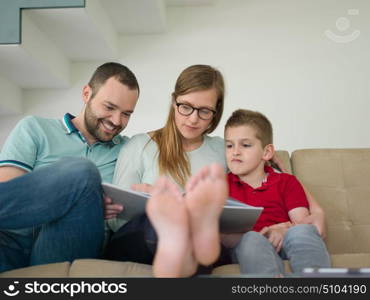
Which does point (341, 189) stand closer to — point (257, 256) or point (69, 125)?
point (257, 256)

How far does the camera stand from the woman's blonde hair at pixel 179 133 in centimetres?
154

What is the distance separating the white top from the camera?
151 cm

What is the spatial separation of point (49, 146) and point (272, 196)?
705mm

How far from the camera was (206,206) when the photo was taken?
0.90m

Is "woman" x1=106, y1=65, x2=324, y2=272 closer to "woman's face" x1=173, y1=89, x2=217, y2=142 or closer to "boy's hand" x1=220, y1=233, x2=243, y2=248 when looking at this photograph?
"woman's face" x1=173, y1=89, x2=217, y2=142

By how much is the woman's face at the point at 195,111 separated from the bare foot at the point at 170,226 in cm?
65

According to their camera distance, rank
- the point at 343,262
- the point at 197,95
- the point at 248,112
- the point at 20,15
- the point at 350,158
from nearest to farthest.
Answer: the point at 343,262 < the point at 197,95 < the point at 248,112 < the point at 350,158 < the point at 20,15

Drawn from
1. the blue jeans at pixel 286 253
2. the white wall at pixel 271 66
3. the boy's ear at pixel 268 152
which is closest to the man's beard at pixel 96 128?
the boy's ear at pixel 268 152

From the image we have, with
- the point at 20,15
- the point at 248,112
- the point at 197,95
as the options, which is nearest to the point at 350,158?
the point at 248,112

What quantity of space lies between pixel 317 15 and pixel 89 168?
187cm


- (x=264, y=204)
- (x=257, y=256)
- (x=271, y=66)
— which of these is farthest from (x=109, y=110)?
(x=271, y=66)

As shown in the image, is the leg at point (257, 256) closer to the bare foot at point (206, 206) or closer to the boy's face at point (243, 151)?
the bare foot at point (206, 206)

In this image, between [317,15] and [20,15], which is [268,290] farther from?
[317,15]

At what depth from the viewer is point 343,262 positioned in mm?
1253
